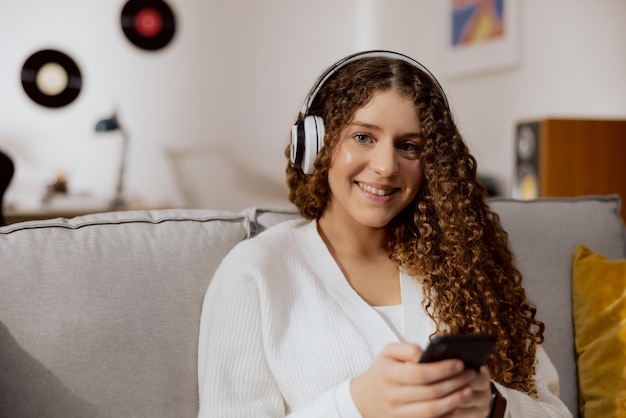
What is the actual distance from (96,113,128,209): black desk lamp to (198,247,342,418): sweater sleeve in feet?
10.0

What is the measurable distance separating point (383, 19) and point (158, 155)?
5.77 ft

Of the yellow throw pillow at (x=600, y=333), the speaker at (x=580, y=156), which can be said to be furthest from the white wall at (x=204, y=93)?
the yellow throw pillow at (x=600, y=333)

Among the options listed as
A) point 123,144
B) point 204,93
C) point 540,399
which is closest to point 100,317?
point 540,399

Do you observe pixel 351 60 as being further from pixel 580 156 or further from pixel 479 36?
pixel 479 36

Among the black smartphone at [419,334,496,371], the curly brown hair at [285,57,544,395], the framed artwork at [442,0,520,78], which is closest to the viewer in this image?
the black smartphone at [419,334,496,371]

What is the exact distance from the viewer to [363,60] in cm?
129

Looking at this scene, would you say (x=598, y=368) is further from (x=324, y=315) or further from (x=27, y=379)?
(x=27, y=379)

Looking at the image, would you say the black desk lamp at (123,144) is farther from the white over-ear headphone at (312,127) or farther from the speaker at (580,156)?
the white over-ear headphone at (312,127)

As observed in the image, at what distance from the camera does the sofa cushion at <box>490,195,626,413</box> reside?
1.52 m

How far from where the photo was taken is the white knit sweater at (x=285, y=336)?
3.76ft

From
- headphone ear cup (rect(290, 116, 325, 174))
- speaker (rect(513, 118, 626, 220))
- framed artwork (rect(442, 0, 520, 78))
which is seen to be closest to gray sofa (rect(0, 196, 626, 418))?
headphone ear cup (rect(290, 116, 325, 174))

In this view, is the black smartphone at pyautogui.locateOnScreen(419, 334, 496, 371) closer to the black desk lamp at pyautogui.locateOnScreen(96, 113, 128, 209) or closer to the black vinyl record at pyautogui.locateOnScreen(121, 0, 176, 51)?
the black desk lamp at pyautogui.locateOnScreen(96, 113, 128, 209)

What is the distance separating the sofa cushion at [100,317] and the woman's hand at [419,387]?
0.42 meters

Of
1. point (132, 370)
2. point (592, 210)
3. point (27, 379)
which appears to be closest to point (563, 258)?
point (592, 210)
